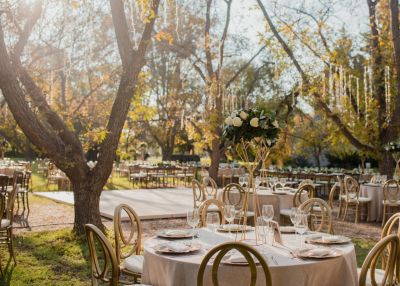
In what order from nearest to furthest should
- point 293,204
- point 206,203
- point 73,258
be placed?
point 206,203
point 73,258
point 293,204

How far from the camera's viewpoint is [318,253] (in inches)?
142

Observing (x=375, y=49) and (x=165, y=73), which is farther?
(x=165, y=73)

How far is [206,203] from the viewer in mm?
5492

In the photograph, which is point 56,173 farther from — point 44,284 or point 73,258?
point 44,284

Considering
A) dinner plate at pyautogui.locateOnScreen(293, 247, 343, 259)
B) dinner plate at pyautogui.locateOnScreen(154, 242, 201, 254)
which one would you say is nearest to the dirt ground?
dinner plate at pyautogui.locateOnScreen(154, 242, 201, 254)

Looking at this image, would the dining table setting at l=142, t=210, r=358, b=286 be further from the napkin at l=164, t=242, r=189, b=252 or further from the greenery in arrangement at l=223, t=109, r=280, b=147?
the greenery in arrangement at l=223, t=109, r=280, b=147

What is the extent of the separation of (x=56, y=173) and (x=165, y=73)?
917 cm

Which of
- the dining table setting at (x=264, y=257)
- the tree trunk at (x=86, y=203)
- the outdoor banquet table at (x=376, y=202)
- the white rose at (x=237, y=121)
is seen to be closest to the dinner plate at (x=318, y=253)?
the dining table setting at (x=264, y=257)

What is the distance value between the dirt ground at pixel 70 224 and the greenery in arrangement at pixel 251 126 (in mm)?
4635

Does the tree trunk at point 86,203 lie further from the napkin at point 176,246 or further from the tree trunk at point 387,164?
→ the tree trunk at point 387,164

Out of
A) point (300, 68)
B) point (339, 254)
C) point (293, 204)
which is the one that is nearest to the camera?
point (339, 254)

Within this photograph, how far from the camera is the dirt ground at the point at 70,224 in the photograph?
9179mm

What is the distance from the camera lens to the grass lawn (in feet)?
19.0

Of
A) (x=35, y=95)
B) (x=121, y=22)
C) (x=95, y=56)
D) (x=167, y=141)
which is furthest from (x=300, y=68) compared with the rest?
(x=167, y=141)
